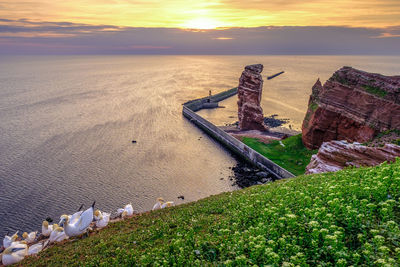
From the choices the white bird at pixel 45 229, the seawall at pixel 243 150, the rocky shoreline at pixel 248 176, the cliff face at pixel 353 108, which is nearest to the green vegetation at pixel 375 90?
the cliff face at pixel 353 108

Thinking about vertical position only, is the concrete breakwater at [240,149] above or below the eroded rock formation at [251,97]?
below

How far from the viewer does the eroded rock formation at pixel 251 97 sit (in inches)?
2413

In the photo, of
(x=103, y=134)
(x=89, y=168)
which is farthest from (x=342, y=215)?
(x=103, y=134)

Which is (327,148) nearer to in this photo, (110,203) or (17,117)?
(110,203)

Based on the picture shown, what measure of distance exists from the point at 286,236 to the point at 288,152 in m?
39.8

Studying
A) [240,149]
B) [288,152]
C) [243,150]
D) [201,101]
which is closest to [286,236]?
[288,152]

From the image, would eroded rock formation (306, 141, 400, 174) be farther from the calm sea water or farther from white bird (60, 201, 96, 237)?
white bird (60, 201, 96, 237)

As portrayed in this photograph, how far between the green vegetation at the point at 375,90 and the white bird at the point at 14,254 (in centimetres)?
4293

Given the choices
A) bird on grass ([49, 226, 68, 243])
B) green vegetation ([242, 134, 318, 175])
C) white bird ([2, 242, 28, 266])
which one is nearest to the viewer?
white bird ([2, 242, 28, 266])

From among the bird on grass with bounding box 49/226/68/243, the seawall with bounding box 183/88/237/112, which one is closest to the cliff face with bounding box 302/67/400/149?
the bird on grass with bounding box 49/226/68/243

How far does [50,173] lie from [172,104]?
194ft

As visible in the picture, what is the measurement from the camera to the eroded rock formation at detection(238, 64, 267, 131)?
61281mm

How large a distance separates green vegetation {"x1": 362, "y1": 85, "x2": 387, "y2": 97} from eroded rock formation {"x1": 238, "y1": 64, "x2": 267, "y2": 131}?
1057 inches

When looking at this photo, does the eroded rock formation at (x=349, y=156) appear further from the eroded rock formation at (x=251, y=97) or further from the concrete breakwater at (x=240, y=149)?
the eroded rock formation at (x=251, y=97)
